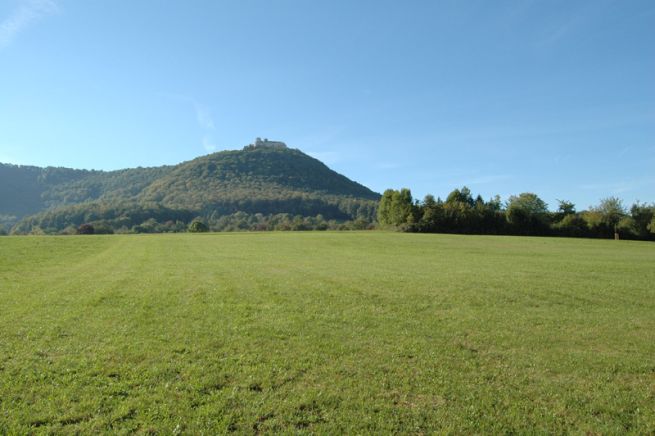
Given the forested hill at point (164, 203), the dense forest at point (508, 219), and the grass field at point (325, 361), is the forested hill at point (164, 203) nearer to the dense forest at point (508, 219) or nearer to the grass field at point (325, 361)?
the dense forest at point (508, 219)

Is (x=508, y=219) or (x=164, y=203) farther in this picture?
(x=164, y=203)

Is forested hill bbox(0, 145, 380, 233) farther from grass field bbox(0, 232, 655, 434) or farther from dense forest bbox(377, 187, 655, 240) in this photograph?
grass field bbox(0, 232, 655, 434)

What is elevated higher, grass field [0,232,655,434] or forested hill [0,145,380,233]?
forested hill [0,145,380,233]

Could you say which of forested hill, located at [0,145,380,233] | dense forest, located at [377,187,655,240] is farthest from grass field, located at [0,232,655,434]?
forested hill, located at [0,145,380,233]

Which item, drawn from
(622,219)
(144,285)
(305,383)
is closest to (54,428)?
(305,383)

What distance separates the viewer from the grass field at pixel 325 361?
6.46 m

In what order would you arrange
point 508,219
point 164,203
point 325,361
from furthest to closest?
point 164,203, point 508,219, point 325,361

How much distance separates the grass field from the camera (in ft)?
21.2

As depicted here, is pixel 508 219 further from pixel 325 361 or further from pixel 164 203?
pixel 164 203

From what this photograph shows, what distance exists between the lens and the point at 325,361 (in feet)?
29.4

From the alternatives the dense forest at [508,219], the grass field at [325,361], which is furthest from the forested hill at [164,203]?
the grass field at [325,361]

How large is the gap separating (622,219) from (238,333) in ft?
352

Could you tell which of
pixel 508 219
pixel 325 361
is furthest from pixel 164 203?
pixel 325 361

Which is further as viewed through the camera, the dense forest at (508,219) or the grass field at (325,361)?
the dense forest at (508,219)
